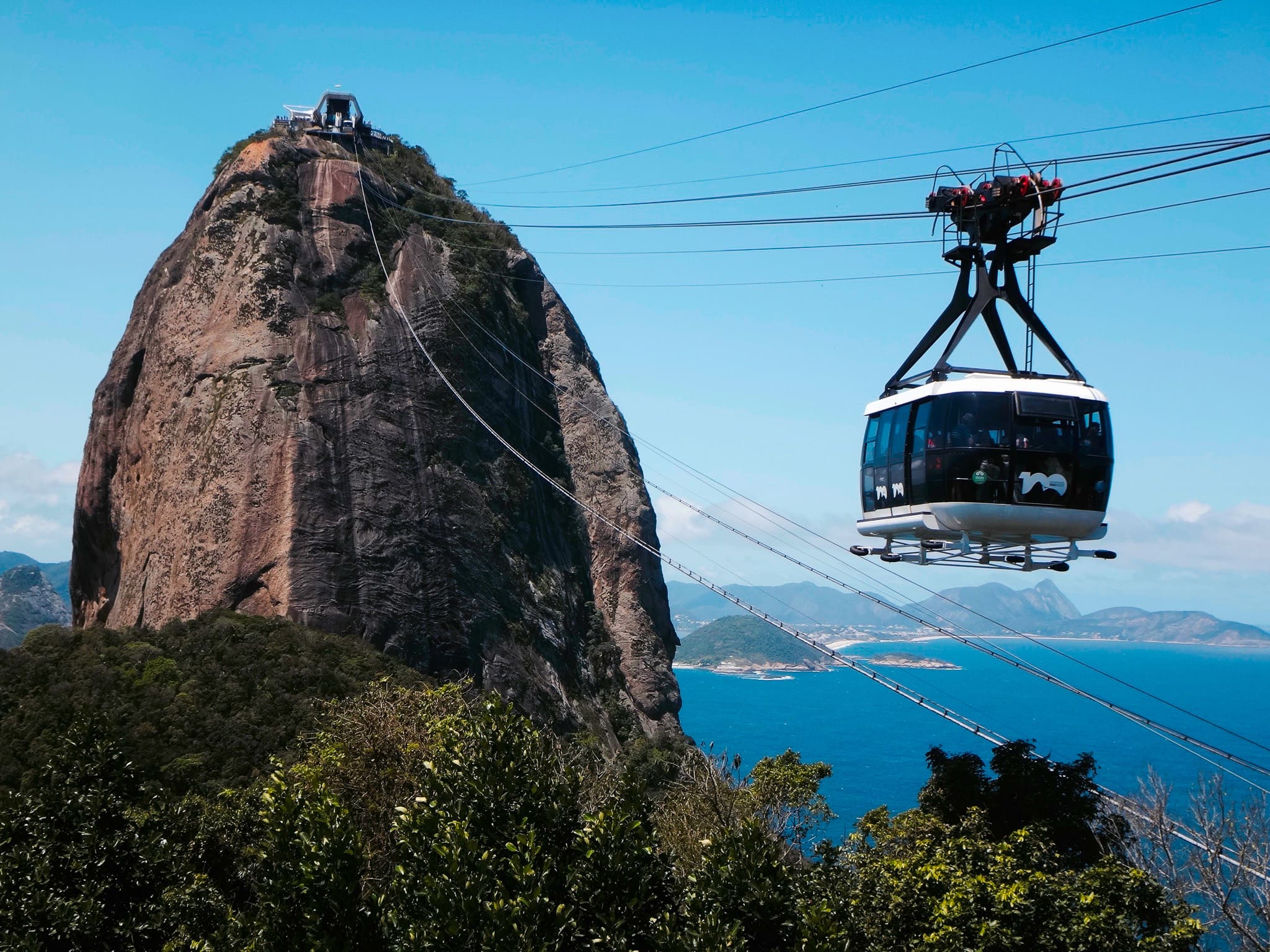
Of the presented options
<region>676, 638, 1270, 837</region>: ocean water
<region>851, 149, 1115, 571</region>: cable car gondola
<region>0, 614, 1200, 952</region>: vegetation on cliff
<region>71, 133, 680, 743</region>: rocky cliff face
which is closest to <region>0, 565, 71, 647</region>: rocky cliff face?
<region>676, 638, 1270, 837</region>: ocean water

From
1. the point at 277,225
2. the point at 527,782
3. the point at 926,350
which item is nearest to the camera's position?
the point at 527,782

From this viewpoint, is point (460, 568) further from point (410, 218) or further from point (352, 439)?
point (410, 218)

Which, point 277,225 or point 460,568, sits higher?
point 277,225

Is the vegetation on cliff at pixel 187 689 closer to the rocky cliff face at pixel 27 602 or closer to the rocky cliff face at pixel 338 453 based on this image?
the rocky cliff face at pixel 338 453

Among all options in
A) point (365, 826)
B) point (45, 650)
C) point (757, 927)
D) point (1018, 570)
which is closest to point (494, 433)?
point (45, 650)

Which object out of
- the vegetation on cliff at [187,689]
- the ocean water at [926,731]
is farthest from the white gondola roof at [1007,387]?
the ocean water at [926,731]

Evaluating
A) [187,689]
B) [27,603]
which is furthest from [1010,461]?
[27,603]

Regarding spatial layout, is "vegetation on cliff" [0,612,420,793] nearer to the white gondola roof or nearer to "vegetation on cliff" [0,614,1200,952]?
"vegetation on cliff" [0,614,1200,952]
